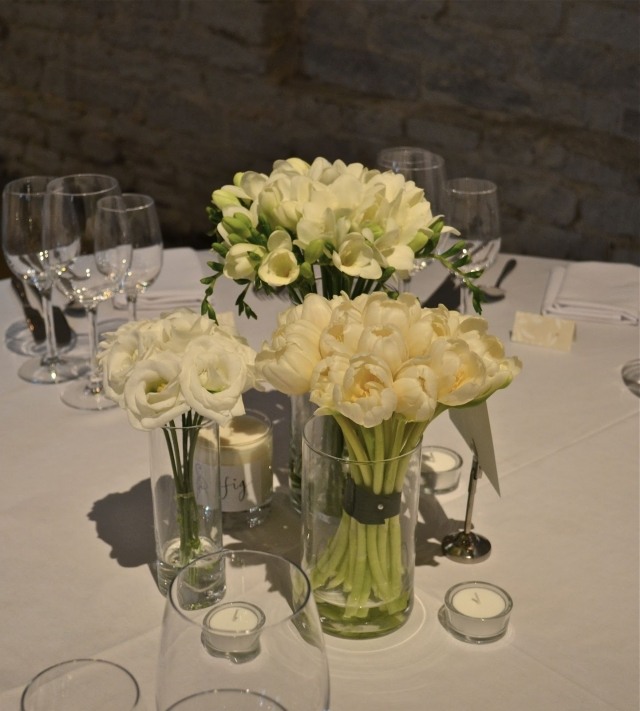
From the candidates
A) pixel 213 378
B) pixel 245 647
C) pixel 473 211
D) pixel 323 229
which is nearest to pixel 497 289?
pixel 473 211

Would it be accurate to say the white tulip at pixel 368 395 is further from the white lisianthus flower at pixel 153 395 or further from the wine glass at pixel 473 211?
the wine glass at pixel 473 211

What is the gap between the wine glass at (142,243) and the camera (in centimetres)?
157

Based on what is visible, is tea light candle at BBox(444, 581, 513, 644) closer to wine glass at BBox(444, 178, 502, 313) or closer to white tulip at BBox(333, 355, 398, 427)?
white tulip at BBox(333, 355, 398, 427)

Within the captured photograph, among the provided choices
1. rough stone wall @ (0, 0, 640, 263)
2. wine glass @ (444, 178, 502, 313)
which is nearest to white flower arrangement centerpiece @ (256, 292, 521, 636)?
wine glass @ (444, 178, 502, 313)

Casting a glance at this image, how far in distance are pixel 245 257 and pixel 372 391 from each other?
27 centimetres

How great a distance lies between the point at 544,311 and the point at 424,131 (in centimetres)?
168

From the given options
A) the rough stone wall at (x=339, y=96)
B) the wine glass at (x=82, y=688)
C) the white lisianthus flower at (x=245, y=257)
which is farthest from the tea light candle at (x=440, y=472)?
the rough stone wall at (x=339, y=96)

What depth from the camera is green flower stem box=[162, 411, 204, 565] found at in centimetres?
102

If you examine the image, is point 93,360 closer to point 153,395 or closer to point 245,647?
point 153,395

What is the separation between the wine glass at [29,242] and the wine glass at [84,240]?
0.06 m

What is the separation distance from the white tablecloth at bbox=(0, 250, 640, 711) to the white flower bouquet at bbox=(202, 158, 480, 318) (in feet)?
1.06

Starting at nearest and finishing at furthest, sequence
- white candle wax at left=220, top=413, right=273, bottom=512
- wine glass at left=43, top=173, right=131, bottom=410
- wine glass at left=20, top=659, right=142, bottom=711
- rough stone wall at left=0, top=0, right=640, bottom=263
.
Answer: wine glass at left=20, top=659, right=142, bottom=711
white candle wax at left=220, top=413, right=273, bottom=512
wine glass at left=43, top=173, right=131, bottom=410
rough stone wall at left=0, top=0, right=640, bottom=263

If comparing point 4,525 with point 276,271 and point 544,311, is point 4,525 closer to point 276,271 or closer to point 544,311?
point 276,271

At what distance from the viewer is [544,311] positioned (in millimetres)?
1911
